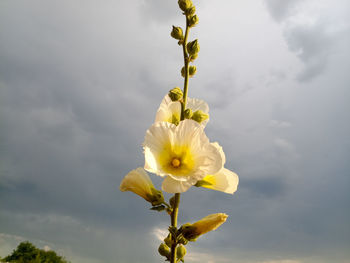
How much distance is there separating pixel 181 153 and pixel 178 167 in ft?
0.55

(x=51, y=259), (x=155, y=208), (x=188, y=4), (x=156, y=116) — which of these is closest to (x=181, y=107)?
(x=156, y=116)

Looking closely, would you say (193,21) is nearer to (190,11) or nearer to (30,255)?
(190,11)

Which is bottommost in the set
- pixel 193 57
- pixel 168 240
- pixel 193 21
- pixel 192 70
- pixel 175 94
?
pixel 168 240

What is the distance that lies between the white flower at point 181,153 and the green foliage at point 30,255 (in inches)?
1846

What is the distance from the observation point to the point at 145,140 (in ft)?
10.9

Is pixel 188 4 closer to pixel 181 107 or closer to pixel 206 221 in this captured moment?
pixel 181 107

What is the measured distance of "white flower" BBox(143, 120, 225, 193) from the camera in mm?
3223

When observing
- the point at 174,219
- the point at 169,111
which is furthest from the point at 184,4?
the point at 174,219

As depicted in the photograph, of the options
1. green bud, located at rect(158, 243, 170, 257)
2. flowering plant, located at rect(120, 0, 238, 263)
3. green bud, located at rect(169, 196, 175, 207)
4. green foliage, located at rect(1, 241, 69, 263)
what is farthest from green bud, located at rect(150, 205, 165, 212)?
green foliage, located at rect(1, 241, 69, 263)

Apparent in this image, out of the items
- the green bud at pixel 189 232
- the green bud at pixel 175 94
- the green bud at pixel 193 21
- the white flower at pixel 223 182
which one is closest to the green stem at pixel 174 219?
the green bud at pixel 189 232

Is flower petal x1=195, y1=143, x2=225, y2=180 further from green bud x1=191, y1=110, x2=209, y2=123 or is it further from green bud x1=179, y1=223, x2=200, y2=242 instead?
green bud x1=179, y1=223, x2=200, y2=242

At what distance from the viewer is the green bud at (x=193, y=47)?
410cm

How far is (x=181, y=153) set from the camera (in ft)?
11.4

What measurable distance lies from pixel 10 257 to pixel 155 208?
4943cm
